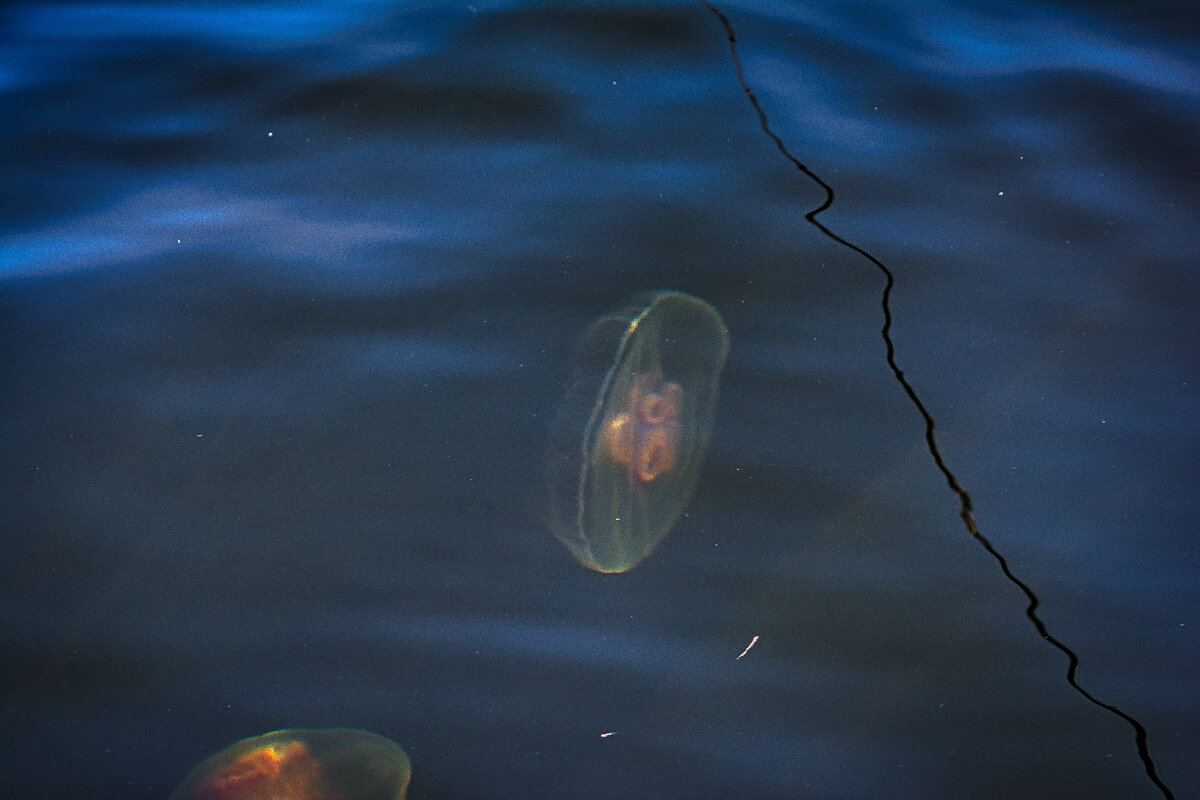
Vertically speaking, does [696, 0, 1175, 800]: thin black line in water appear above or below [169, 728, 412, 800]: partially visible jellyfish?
above

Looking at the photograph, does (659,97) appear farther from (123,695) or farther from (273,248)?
(123,695)

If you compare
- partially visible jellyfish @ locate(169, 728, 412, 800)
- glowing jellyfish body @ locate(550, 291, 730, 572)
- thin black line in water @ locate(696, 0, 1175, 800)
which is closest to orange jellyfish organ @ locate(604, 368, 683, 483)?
glowing jellyfish body @ locate(550, 291, 730, 572)

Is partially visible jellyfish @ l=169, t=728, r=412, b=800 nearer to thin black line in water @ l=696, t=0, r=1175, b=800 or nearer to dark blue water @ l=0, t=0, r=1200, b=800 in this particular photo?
dark blue water @ l=0, t=0, r=1200, b=800

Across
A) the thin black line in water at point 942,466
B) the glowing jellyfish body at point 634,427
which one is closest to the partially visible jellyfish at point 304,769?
the glowing jellyfish body at point 634,427

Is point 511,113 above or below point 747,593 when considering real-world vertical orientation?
above

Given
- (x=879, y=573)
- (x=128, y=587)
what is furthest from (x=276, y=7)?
(x=879, y=573)

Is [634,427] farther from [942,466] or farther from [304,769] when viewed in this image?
[304,769]

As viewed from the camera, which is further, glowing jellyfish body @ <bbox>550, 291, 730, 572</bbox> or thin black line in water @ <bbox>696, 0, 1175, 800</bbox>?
glowing jellyfish body @ <bbox>550, 291, 730, 572</bbox>
